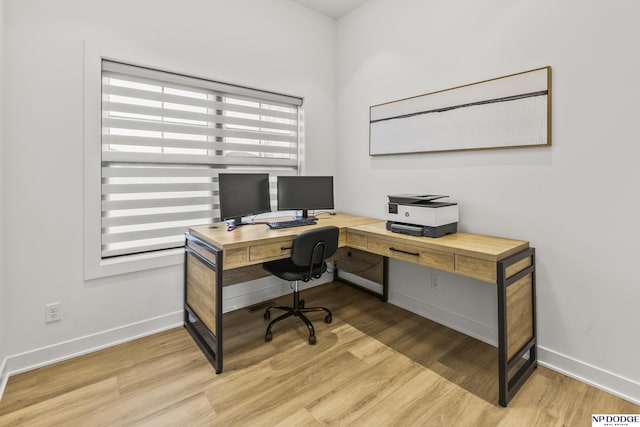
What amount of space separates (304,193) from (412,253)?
3.98ft

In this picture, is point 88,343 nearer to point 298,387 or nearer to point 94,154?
point 94,154

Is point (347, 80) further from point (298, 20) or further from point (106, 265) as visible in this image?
point (106, 265)

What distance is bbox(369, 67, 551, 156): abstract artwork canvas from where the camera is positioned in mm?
2021

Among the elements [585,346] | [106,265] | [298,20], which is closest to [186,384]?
[106,265]

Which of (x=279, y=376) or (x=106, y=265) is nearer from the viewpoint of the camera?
(x=279, y=376)

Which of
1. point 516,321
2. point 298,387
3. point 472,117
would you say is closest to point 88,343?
point 298,387

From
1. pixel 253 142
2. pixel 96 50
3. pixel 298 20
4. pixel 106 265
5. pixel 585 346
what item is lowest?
pixel 585 346

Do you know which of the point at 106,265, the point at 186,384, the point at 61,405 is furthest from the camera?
the point at 106,265

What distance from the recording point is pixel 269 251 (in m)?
2.22

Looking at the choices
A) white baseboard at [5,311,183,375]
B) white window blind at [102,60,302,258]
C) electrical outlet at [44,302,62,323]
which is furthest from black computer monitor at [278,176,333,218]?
electrical outlet at [44,302,62,323]

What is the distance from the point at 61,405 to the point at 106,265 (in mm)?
876

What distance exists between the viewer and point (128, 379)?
1.92 metres

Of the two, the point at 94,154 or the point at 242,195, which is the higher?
the point at 94,154

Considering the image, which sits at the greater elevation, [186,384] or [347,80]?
[347,80]
